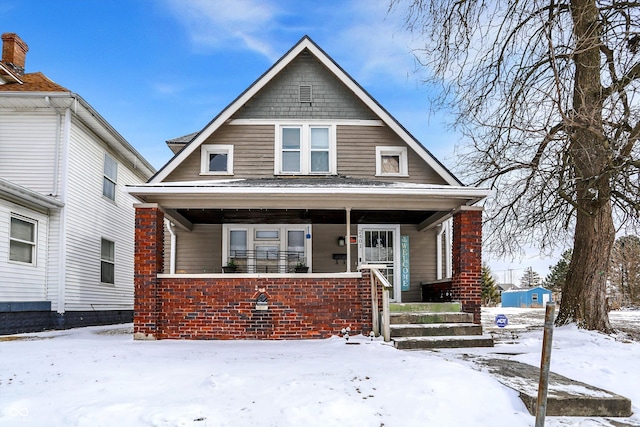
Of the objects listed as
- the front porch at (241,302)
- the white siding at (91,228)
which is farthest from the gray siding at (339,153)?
the white siding at (91,228)

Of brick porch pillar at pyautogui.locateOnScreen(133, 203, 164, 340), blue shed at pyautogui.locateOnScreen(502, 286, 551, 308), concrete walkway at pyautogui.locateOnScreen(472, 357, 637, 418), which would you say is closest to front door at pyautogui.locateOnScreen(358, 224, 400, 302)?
brick porch pillar at pyautogui.locateOnScreen(133, 203, 164, 340)

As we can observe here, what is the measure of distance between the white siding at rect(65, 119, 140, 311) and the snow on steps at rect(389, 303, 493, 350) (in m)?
8.61

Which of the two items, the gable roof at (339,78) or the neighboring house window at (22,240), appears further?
the gable roof at (339,78)

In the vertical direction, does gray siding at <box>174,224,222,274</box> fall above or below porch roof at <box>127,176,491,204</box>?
below

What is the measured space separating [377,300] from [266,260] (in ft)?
12.2

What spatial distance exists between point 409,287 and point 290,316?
407 centimetres

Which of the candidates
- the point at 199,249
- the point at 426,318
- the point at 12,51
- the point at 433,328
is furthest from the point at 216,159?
the point at 12,51

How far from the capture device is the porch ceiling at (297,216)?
12406 millimetres

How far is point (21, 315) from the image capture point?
1205cm

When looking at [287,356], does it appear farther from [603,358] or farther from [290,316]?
[603,358]

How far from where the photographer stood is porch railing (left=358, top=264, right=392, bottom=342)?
9.38m

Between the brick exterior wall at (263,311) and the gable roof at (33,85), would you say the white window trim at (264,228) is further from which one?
the gable roof at (33,85)

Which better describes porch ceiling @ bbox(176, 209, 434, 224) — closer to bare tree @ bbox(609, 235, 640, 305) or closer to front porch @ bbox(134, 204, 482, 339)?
front porch @ bbox(134, 204, 482, 339)

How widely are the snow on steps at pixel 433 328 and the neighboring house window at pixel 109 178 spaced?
1041cm
